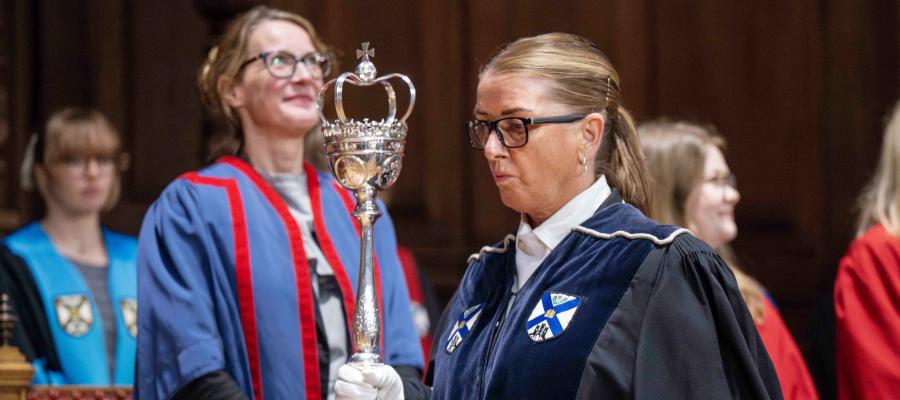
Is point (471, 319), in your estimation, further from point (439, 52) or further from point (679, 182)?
point (439, 52)

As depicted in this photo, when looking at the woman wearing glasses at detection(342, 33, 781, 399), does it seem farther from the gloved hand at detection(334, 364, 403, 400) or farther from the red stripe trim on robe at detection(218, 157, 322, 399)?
the red stripe trim on robe at detection(218, 157, 322, 399)

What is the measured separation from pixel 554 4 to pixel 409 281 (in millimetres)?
1359

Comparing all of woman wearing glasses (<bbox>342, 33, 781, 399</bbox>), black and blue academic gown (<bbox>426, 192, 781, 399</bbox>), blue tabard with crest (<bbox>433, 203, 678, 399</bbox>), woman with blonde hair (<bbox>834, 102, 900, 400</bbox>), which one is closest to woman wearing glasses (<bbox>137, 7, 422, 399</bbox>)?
woman wearing glasses (<bbox>342, 33, 781, 399</bbox>)

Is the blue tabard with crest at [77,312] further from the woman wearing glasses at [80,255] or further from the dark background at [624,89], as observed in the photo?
the dark background at [624,89]

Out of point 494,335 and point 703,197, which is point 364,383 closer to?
point 494,335

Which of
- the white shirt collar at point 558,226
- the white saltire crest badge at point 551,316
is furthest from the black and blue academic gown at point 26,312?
the white saltire crest badge at point 551,316

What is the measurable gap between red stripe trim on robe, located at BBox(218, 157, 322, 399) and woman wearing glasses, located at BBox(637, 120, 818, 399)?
118 centimetres

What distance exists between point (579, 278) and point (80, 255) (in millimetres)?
2758

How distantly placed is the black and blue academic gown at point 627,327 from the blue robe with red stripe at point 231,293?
871 mm

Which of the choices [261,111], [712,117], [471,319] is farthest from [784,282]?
[471,319]

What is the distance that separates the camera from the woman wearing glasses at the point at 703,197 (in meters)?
4.09

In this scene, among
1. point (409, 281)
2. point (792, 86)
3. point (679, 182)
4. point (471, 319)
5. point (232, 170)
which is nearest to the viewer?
point (471, 319)

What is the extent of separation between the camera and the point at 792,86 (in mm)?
5684

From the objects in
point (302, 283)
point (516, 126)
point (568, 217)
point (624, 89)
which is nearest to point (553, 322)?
point (568, 217)
